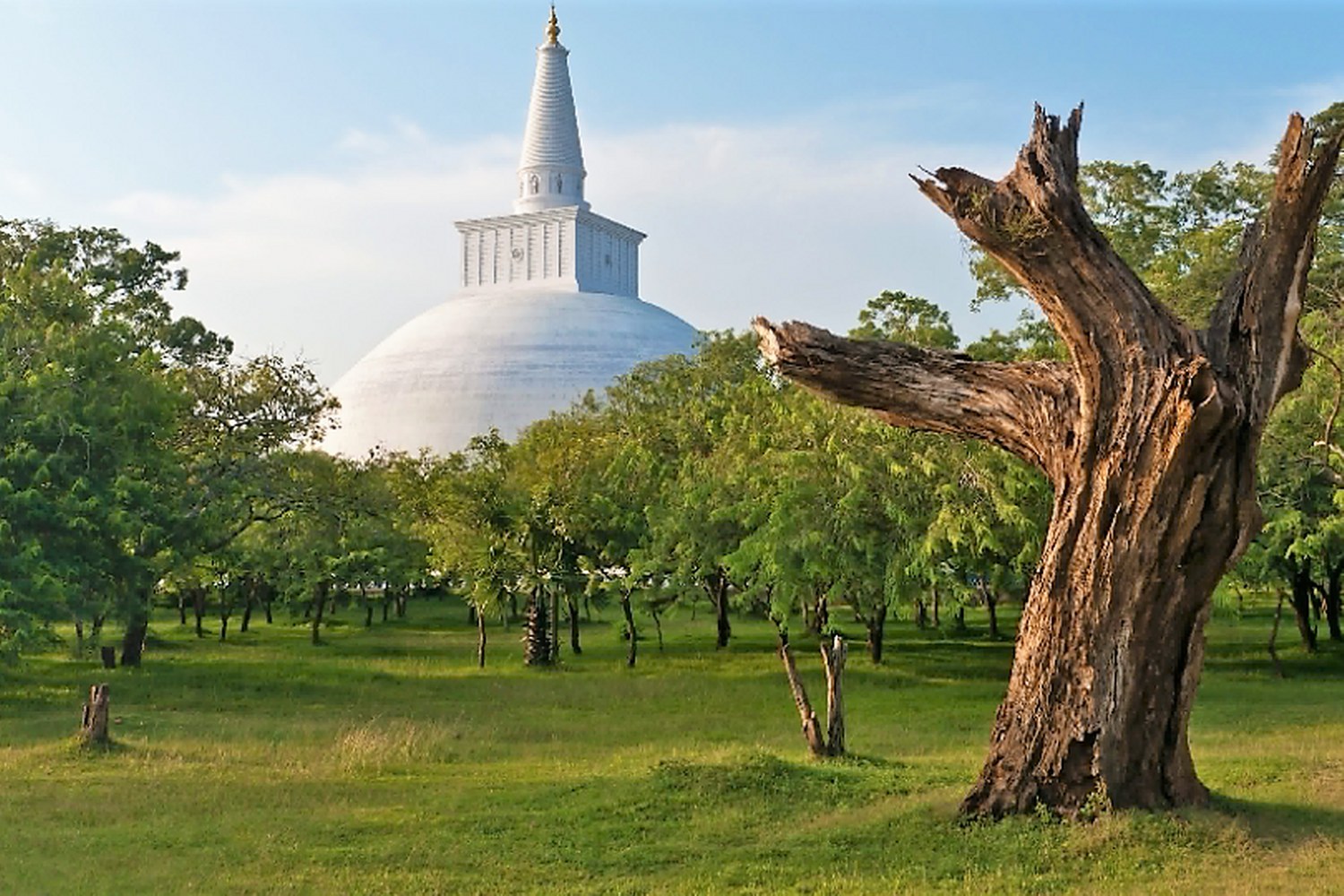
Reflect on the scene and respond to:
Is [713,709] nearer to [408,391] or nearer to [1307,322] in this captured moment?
[1307,322]

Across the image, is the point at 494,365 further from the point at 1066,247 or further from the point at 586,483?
the point at 1066,247

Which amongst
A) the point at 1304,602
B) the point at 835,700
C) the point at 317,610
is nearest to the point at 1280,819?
the point at 835,700

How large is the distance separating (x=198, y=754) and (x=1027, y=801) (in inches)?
341

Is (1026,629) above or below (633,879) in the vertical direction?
above

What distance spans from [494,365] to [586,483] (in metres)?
34.4

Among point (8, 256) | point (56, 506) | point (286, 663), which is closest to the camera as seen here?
point (56, 506)

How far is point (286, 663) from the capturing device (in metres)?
26.2

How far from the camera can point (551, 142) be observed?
63.7 m

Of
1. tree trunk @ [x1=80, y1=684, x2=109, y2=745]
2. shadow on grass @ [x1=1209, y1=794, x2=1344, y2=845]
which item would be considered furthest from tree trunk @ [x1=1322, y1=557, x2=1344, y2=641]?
tree trunk @ [x1=80, y1=684, x2=109, y2=745]

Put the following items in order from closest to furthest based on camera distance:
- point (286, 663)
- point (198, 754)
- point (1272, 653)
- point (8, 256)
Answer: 1. point (198, 754)
2. point (1272, 653)
3. point (286, 663)
4. point (8, 256)

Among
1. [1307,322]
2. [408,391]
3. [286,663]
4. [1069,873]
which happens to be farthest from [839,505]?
[408,391]

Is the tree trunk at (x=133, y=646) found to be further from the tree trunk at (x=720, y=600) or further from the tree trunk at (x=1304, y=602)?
the tree trunk at (x=1304, y=602)

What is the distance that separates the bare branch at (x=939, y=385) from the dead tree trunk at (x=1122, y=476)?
5.6 inches

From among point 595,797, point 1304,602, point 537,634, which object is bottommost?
point 595,797
